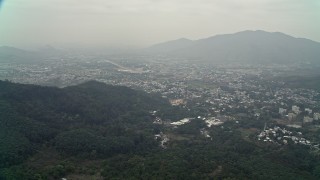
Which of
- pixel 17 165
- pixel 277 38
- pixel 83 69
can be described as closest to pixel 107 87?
pixel 17 165

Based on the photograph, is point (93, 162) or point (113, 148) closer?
point (93, 162)

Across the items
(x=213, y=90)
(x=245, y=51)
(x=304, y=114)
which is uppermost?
(x=245, y=51)

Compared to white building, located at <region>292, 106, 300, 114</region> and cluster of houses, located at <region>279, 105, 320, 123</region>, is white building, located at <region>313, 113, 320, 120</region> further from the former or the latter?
white building, located at <region>292, 106, 300, 114</region>

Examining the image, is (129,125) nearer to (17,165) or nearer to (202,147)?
(202,147)

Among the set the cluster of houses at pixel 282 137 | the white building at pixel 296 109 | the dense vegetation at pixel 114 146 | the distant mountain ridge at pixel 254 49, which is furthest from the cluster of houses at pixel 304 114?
the distant mountain ridge at pixel 254 49

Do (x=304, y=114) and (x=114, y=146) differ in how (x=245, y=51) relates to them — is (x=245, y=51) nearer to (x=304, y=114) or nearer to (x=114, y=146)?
(x=304, y=114)

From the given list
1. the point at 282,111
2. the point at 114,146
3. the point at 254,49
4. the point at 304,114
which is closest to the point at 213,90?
the point at 282,111
